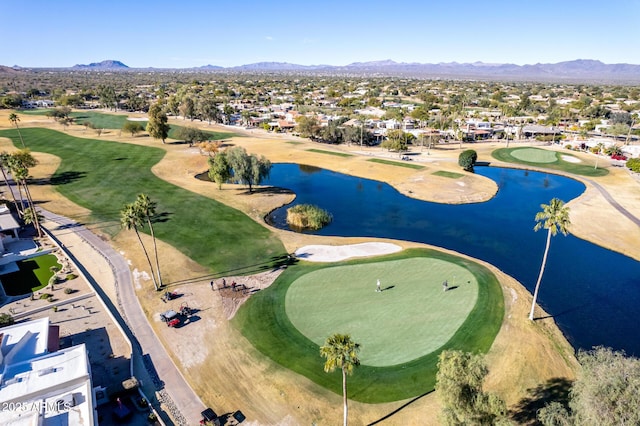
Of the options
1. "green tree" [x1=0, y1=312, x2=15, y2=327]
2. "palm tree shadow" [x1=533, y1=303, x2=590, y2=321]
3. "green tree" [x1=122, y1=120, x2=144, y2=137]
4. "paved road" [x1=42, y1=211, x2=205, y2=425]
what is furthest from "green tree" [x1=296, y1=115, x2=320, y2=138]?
"green tree" [x1=0, y1=312, x2=15, y2=327]

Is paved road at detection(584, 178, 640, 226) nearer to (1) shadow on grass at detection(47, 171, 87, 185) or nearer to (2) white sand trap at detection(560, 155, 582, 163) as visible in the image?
(2) white sand trap at detection(560, 155, 582, 163)

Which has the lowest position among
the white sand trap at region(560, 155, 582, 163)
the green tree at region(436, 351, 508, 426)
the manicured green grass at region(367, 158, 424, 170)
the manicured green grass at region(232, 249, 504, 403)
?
the manicured green grass at region(232, 249, 504, 403)

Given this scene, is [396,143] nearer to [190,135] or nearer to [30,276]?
[190,135]

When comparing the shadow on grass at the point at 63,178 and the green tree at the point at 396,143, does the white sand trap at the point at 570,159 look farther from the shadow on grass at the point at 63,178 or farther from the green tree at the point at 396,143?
the shadow on grass at the point at 63,178

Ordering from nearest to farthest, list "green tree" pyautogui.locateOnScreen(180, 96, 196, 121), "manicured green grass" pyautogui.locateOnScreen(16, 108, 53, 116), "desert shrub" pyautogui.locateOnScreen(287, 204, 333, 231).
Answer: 1. "desert shrub" pyautogui.locateOnScreen(287, 204, 333, 231)
2. "green tree" pyautogui.locateOnScreen(180, 96, 196, 121)
3. "manicured green grass" pyautogui.locateOnScreen(16, 108, 53, 116)

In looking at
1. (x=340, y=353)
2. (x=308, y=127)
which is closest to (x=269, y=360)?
(x=340, y=353)
